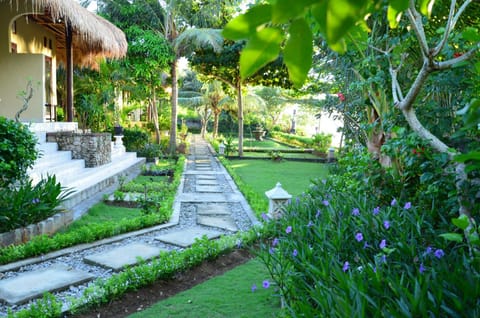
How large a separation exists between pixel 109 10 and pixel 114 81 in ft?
8.66

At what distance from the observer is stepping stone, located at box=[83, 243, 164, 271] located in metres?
4.27

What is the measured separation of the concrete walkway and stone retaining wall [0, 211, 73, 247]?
464 millimetres

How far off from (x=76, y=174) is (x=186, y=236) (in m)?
3.91

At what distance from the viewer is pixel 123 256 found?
4512 mm

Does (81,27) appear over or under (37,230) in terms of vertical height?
over

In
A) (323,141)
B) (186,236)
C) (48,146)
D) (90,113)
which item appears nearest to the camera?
(186,236)

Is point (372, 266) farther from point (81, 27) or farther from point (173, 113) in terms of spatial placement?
point (173, 113)

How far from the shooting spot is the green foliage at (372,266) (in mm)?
1842

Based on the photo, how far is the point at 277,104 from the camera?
129ft

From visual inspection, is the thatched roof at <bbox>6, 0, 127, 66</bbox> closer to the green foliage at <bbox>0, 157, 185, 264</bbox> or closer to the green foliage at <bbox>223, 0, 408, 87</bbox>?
the green foliage at <bbox>0, 157, 185, 264</bbox>

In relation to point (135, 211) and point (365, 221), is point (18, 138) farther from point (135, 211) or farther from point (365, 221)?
point (365, 221)

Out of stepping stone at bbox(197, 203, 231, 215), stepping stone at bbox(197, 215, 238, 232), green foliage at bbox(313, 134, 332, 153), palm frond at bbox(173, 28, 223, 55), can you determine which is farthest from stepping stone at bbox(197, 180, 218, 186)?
green foliage at bbox(313, 134, 332, 153)

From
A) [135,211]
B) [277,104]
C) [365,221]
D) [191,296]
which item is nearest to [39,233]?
[135,211]

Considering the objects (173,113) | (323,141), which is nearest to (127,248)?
(173,113)
